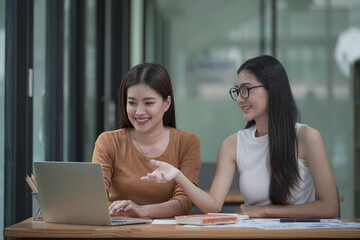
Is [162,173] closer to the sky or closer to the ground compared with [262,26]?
closer to the ground

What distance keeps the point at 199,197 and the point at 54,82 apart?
1.48 m

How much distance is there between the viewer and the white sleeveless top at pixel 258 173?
2.45m

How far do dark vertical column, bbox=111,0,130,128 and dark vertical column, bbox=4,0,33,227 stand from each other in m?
2.77

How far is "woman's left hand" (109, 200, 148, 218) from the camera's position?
2.17m

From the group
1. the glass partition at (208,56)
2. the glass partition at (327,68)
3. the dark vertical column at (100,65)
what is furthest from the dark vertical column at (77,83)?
the glass partition at (327,68)

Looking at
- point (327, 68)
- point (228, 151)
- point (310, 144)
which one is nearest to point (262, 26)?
point (327, 68)

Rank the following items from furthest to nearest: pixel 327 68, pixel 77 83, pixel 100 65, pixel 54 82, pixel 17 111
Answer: pixel 327 68 < pixel 100 65 < pixel 77 83 < pixel 54 82 < pixel 17 111

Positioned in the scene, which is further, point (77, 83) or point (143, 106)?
point (77, 83)

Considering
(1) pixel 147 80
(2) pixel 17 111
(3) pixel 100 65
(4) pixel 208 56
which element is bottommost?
(2) pixel 17 111

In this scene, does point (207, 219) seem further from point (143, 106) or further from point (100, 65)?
point (100, 65)

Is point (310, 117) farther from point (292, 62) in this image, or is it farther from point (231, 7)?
point (231, 7)

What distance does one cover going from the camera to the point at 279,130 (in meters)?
2.45

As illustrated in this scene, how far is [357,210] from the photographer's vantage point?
587 centimetres

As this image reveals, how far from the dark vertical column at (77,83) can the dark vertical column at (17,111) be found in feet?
4.17
